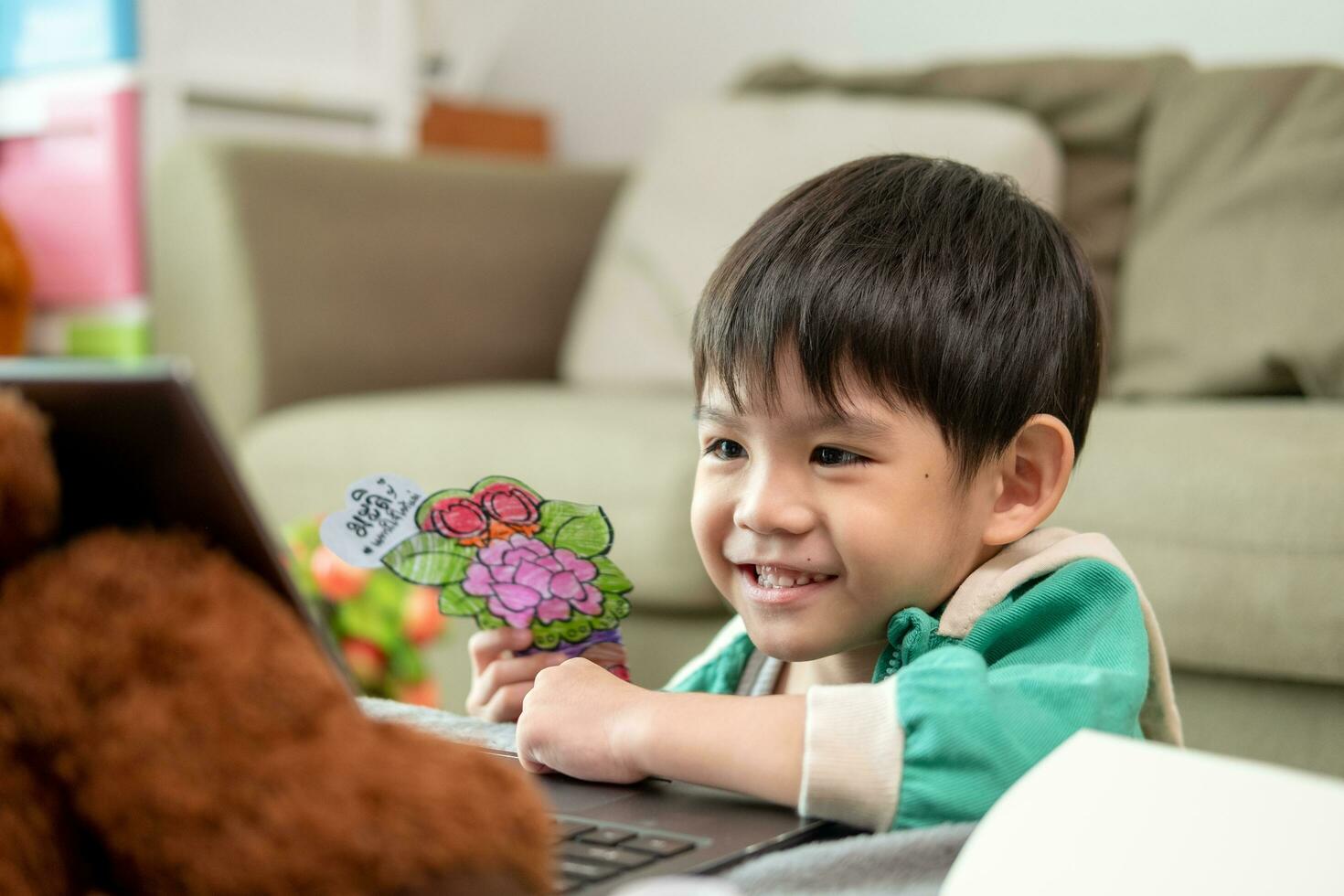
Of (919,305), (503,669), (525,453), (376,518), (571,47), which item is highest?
(571,47)

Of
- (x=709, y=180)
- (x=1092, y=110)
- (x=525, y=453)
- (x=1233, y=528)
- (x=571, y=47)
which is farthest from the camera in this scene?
(x=571, y=47)

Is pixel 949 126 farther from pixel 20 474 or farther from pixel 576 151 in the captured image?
pixel 20 474

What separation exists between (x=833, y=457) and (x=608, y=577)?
0.14m

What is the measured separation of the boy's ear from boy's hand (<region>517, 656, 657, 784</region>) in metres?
0.27

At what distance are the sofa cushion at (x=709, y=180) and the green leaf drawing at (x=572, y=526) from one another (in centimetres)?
122

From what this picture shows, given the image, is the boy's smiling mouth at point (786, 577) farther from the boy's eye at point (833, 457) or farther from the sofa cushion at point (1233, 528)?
the sofa cushion at point (1233, 528)

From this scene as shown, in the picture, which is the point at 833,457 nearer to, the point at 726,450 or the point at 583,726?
the point at 726,450

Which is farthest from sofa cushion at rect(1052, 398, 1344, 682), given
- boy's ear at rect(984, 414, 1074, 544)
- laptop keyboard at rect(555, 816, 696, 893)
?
laptop keyboard at rect(555, 816, 696, 893)

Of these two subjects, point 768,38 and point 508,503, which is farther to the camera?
point 768,38

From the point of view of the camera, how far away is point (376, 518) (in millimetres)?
735

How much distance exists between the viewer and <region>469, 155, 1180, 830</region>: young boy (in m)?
0.73

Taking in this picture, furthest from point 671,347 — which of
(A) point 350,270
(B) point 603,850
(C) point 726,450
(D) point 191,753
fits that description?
(D) point 191,753

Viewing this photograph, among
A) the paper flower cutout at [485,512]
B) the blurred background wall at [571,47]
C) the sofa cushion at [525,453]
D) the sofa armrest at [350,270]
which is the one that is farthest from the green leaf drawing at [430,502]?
the blurred background wall at [571,47]

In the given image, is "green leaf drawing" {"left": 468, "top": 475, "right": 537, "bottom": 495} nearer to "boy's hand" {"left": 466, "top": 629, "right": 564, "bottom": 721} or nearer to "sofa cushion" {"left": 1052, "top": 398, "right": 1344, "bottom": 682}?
"boy's hand" {"left": 466, "top": 629, "right": 564, "bottom": 721}
